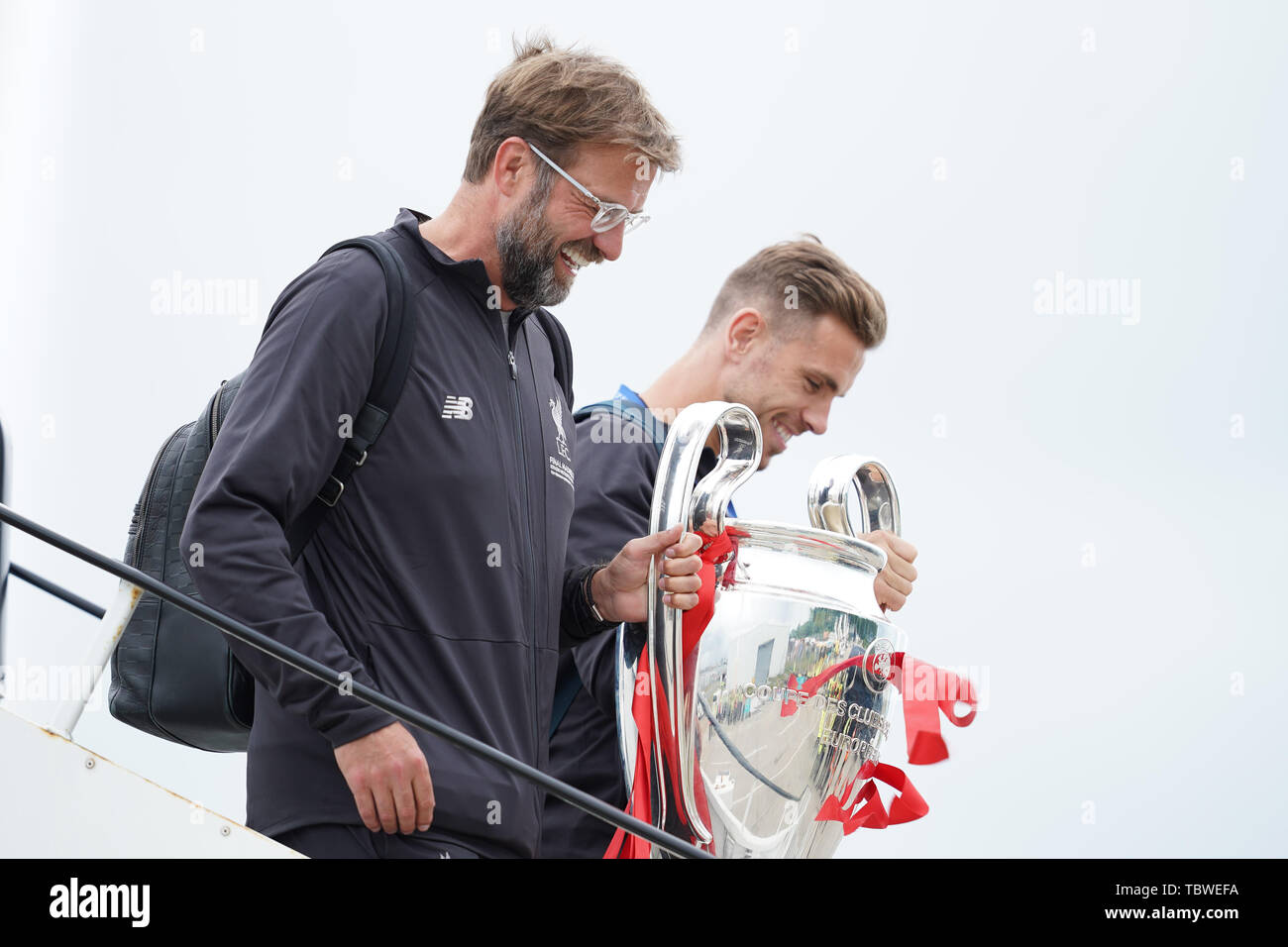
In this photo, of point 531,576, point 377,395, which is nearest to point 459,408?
point 377,395

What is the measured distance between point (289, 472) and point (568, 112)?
1.91 feet

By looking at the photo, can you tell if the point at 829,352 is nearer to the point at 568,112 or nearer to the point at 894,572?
the point at 894,572

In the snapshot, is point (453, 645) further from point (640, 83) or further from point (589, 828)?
point (640, 83)

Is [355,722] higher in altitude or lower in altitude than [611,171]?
lower

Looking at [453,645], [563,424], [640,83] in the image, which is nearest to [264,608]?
[453,645]

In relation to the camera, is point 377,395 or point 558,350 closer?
point 377,395

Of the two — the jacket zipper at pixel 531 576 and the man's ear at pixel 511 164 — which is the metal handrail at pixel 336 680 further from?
the man's ear at pixel 511 164

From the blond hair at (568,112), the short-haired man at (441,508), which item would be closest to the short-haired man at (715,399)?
the short-haired man at (441,508)

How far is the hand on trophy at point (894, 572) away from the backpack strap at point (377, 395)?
75cm

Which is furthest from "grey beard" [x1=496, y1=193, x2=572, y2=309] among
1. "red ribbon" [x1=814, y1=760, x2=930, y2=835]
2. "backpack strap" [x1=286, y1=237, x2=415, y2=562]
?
"red ribbon" [x1=814, y1=760, x2=930, y2=835]

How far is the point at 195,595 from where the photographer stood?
1681 millimetres

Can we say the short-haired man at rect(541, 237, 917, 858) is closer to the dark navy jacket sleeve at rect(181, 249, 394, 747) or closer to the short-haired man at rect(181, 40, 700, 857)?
the short-haired man at rect(181, 40, 700, 857)
